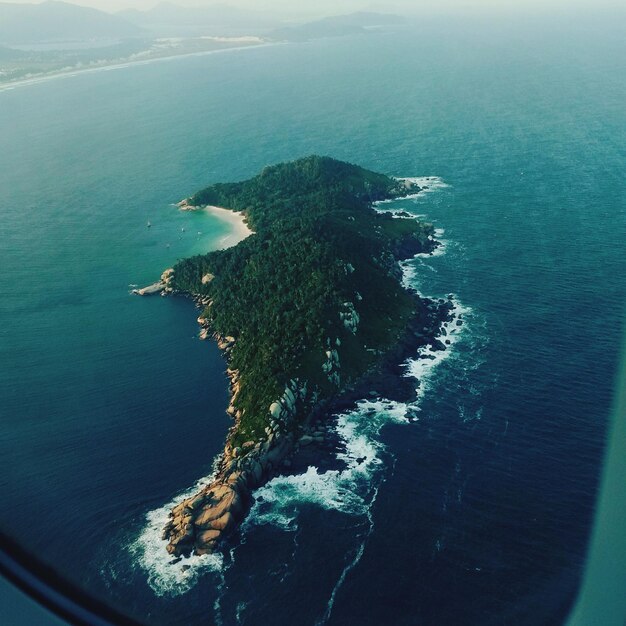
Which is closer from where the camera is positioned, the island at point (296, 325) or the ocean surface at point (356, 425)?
the ocean surface at point (356, 425)

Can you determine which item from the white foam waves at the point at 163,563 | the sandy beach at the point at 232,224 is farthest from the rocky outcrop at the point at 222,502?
the sandy beach at the point at 232,224

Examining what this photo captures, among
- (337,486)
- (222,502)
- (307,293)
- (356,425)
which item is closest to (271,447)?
(337,486)

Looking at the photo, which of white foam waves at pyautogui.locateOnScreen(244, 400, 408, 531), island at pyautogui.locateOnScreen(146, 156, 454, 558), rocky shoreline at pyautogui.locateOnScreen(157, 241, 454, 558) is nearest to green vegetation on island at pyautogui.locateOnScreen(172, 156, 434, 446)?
island at pyautogui.locateOnScreen(146, 156, 454, 558)

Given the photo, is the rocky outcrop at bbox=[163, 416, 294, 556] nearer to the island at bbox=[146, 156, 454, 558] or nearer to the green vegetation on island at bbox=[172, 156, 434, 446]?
the island at bbox=[146, 156, 454, 558]

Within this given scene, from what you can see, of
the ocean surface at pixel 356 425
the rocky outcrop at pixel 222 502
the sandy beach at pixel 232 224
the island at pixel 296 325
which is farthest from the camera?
the sandy beach at pixel 232 224

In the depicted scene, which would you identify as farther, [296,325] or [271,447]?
[296,325]

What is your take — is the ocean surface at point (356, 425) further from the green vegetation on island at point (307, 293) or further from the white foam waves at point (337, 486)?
the green vegetation on island at point (307, 293)

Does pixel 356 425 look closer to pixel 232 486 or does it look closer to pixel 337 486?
pixel 337 486

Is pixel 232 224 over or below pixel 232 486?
below

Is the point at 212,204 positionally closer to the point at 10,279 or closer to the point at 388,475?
the point at 10,279
